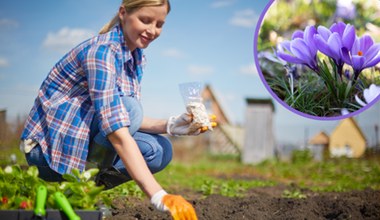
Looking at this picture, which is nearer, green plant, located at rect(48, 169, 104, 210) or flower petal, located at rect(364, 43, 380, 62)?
green plant, located at rect(48, 169, 104, 210)

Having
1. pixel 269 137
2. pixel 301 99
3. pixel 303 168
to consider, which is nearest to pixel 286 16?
pixel 301 99

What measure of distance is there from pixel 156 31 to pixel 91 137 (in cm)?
56

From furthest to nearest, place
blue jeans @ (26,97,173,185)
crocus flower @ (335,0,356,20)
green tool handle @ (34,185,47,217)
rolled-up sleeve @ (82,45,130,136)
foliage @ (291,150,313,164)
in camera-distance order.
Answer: foliage @ (291,150,313,164) → crocus flower @ (335,0,356,20) → blue jeans @ (26,97,173,185) → rolled-up sleeve @ (82,45,130,136) → green tool handle @ (34,185,47,217)

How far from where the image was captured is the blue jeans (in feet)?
8.14

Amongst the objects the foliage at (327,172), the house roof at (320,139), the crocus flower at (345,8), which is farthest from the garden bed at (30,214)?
the house roof at (320,139)

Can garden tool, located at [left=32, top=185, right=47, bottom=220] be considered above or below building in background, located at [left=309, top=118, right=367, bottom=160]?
above

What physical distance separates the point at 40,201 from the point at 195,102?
2.97 ft

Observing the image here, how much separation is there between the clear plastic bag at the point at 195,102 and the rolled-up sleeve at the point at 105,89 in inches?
15.2

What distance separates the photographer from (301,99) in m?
2.95

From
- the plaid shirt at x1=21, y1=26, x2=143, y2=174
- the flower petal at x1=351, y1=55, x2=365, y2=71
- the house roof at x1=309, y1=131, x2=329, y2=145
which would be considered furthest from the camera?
the house roof at x1=309, y1=131, x2=329, y2=145

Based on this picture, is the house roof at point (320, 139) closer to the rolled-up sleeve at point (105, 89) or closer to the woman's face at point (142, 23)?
the woman's face at point (142, 23)

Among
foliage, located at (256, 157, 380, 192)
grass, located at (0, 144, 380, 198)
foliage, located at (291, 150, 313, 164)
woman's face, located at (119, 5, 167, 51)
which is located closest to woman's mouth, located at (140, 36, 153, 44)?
woman's face, located at (119, 5, 167, 51)

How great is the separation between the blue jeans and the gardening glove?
0.48 m

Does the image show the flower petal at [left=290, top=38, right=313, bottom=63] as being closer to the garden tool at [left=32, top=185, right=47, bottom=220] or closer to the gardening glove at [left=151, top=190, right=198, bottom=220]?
the gardening glove at [left=151, top=190, right=198, bottom=220]
